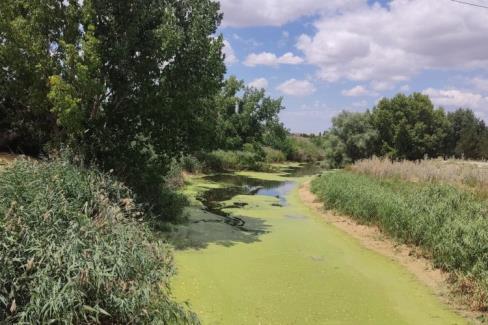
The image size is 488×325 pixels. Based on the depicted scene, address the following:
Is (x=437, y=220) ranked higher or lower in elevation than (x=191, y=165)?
lower

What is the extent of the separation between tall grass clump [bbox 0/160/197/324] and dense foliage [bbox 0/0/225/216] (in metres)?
4.07

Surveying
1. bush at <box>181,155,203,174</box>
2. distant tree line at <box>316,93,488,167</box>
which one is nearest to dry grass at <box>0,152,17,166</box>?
bush at <box>181,155,203,174</box>

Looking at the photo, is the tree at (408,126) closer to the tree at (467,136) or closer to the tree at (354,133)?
the tree at (354,133)

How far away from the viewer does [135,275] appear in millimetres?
4773

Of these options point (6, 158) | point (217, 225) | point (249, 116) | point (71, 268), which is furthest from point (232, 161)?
point (71, 268)

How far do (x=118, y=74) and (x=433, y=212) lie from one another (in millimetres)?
7414

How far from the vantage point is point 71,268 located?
414 centimetres

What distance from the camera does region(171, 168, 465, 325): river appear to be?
618 centimetres

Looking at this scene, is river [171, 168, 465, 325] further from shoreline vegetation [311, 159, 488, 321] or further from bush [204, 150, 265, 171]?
bush [204, 150, 265, 171]

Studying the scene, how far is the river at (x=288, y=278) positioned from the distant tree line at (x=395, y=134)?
26.5 meters

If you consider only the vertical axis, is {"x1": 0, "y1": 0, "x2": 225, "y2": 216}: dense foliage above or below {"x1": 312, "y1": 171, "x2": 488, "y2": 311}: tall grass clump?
above

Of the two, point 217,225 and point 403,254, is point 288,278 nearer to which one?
point 403,254

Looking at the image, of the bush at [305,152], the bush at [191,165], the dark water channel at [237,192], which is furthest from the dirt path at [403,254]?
the bush at [305,152]

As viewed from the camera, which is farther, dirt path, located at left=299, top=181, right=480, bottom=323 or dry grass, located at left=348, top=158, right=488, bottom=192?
dry grass, located at left=348, top=158, right=488, bottom=192
